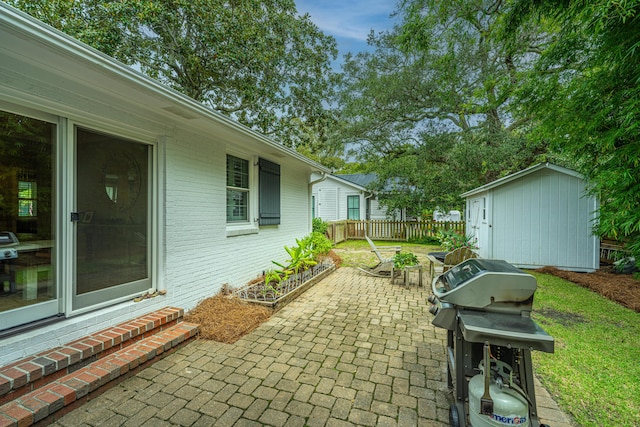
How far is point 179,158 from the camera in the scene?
12.1 ft

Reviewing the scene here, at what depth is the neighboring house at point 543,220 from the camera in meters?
6.96

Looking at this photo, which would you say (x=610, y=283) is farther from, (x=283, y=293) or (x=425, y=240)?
(x=425, y=240)

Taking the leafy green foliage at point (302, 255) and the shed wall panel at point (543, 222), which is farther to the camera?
the shed wall panel at point (543, 222)

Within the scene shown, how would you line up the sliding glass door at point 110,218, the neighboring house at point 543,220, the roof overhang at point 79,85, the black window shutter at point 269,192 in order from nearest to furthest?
the roof overhang at point 79,85
the sliding glass door at point 110,218
the black window shutter at point 269,192
the neighboring house at point 543,220

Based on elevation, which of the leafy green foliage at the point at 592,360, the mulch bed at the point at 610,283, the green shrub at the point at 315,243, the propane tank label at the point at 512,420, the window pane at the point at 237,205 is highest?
the window pane at the point at 237,205

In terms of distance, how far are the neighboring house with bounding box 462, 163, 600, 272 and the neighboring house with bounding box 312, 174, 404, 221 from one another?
863 centimetres

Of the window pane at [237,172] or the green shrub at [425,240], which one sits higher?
the window pane at [237,172]

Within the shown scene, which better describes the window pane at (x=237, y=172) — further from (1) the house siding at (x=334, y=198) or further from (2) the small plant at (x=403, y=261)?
(1) the house siding at (x=334, y=198)

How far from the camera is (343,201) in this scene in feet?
56.5

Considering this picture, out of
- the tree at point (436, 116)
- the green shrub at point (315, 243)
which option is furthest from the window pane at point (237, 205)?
the tree at point (436, 116)

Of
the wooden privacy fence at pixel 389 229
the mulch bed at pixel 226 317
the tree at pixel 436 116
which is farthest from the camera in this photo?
the wooden privacy fence at pixel 389 229

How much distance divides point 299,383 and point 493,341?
5.53 ft

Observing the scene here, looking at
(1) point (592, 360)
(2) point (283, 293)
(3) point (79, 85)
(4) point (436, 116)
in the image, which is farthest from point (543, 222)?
(3) point (79, 85)

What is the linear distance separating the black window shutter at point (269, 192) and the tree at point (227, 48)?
4471mm
